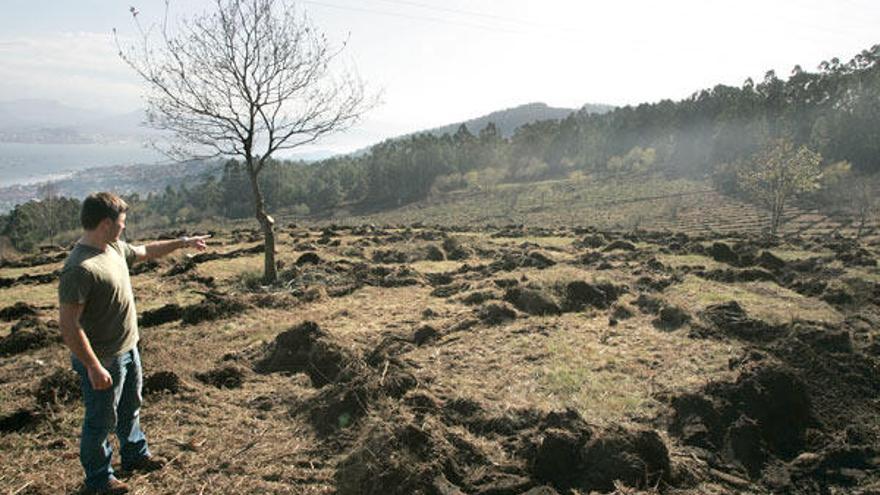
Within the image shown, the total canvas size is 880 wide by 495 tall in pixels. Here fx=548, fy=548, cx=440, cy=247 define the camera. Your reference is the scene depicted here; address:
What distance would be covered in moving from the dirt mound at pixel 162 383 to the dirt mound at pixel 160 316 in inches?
171

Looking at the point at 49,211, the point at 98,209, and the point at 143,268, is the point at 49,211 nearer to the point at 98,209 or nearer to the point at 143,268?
the point at 143,268

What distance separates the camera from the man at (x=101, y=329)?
12.6ft

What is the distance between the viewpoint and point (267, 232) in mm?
13977

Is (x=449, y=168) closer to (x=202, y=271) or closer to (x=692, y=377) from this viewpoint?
(x=202, y=271)

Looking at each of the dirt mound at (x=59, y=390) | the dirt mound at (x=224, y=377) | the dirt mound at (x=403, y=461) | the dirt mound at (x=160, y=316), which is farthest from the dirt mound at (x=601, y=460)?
the dirt mound at (x=160, y=316)

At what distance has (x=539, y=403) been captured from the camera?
21.6 feet

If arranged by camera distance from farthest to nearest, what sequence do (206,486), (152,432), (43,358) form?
(43,358)
(152,432)
(206,486)

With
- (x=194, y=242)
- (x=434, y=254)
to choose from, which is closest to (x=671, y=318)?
(x=194, y=242)

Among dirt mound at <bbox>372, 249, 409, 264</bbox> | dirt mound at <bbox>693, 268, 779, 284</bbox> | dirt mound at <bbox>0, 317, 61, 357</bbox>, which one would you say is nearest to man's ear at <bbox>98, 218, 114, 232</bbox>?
dirt mound at <bbox>0, 317, 61, 357</bbox>

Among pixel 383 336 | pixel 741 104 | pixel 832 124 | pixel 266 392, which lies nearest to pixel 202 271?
pixel 383 336

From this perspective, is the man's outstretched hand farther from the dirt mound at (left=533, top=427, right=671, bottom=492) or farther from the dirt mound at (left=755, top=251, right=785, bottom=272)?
the dirt mound at (left=755, top=251, right=785, bottom=272)

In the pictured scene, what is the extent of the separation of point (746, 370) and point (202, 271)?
14.4 meters

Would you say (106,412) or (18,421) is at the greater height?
(106,412)

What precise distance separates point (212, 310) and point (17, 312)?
15.6 feet
